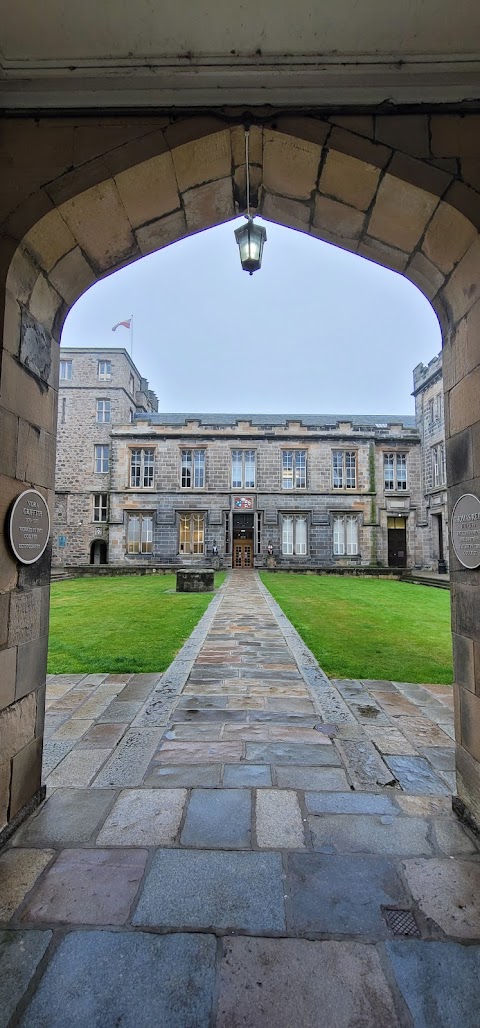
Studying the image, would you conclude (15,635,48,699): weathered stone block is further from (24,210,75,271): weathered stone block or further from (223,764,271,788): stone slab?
(24,210,75,271): weathered stone block

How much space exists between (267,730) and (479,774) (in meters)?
1.67

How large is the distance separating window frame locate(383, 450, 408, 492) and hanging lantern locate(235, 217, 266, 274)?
23688mm

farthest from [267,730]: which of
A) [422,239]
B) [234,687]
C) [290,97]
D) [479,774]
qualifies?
[290,97]

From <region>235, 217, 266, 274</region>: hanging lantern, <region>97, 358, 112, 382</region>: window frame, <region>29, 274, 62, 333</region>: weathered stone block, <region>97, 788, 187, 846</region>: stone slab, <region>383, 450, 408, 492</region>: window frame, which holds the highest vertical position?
<region>97, 358, 112, 382</region>: window frame

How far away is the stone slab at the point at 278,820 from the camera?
226cm

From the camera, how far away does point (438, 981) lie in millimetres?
1546

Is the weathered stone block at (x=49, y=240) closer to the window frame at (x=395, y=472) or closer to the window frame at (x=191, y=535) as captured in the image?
the window frame at (x=191, y=535)

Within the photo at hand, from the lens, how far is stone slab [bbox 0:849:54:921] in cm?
189

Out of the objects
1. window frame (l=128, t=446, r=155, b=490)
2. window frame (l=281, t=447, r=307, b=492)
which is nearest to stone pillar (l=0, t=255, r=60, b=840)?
window frame (l=281, t=447, r=307, b=492)

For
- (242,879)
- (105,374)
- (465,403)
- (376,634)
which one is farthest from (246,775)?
(105,374)

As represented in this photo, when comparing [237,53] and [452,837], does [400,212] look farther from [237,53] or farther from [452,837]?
[452,837]

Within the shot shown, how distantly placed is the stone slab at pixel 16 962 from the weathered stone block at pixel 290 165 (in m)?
3.87

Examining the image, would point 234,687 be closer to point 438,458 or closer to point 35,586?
point 35,586

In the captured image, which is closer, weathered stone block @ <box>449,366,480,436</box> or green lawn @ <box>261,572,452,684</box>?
weathered stone block @ <box>449,366,480,436</box>
